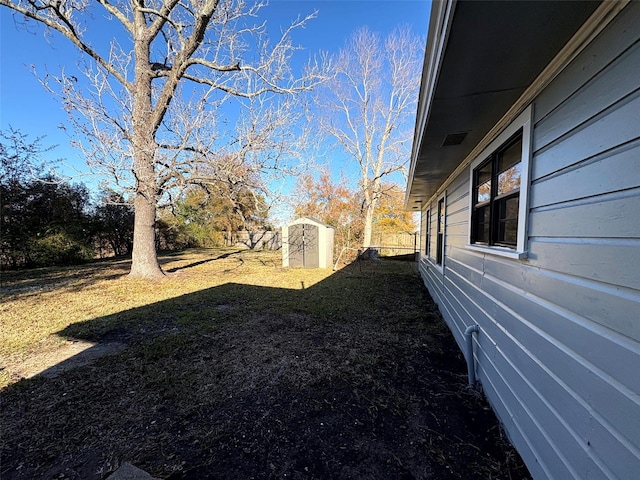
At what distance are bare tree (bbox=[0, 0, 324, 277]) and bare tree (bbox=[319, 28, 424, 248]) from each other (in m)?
7.70

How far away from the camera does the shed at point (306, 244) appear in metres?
10.5

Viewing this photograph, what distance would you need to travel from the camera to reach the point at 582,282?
121cm

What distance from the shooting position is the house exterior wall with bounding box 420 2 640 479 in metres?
0.97

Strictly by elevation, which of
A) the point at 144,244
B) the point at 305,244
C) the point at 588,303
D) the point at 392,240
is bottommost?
the point at 392,240

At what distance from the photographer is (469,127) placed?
7.87ft

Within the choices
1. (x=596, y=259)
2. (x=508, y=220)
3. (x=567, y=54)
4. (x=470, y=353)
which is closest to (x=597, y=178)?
(x=596, y=259)

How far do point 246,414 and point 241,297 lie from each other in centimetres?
381

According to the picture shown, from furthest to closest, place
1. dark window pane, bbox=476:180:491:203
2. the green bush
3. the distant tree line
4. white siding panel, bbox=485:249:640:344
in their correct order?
the green bush < the distant tree line < dark window pane, bbox=476:180:491:203 < white siding panel, bbox=485:249:640:344

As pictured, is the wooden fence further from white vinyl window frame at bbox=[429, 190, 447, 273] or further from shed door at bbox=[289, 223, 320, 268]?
white vinyl window frame at bbox=[429, 190, 447, 273]

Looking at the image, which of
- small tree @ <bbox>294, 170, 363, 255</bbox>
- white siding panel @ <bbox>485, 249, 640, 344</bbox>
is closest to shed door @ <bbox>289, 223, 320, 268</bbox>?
small tree @ <bbox>294, 170, 363, 255</bbox>

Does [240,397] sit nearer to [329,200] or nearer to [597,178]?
[597,178]

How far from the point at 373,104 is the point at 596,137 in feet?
49.3

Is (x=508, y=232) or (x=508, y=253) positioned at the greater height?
(x=508, y=232)

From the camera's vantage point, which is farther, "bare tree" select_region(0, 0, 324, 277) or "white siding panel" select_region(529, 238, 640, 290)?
"bare tree" select_region(0, 0, 324, 277)
